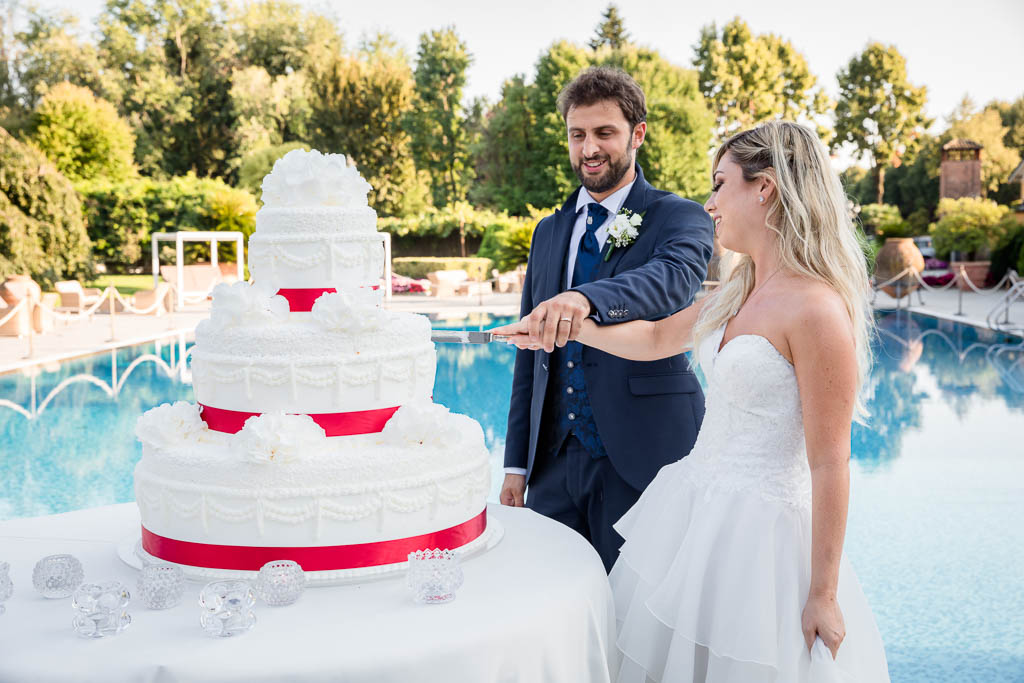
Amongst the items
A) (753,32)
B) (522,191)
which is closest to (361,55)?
(522,191)

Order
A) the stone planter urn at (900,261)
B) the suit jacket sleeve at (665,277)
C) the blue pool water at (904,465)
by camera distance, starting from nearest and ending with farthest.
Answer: the suit jacket sleeve at (665,277) → the blue pool water at (904,465) → the stone planter urn at (900,261)

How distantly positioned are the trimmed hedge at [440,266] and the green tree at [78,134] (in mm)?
13066

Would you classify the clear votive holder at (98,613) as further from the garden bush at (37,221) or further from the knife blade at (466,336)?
the garden bush at (37,221)

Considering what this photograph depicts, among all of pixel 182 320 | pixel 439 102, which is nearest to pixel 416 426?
pixel 182 320

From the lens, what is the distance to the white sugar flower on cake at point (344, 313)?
2.21 metres

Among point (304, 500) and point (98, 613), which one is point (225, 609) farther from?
point (304, 500)

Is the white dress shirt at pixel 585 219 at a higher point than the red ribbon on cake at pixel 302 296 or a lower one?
higher

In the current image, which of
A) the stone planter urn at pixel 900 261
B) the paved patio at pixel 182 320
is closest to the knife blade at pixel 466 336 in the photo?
the paved patio at pixel 182 320

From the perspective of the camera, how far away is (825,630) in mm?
2016

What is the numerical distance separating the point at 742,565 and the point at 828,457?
1.18ft

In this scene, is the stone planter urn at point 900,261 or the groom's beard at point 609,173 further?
the stone planter urn at point 900,261

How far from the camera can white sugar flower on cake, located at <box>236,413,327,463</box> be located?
6.64 ft

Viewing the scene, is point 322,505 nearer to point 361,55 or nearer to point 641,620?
point 641,620

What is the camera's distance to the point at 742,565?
7.11ft
